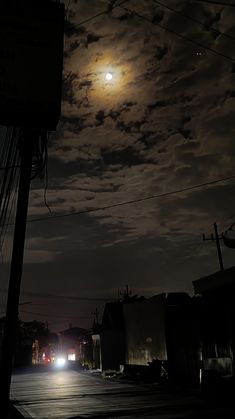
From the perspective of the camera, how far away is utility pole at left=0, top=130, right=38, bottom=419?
5.82 meters

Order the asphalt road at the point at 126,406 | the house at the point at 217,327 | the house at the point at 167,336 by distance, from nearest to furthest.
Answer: the asphalt road at the point at 126,406, the house at the point at 217,327, the house at the point at 167,336

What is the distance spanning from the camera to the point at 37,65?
294 inches

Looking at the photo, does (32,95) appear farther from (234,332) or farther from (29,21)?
(234,332)

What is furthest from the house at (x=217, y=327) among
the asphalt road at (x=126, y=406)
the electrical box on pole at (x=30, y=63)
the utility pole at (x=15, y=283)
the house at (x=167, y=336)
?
the utility pole at (x=15, y=283)

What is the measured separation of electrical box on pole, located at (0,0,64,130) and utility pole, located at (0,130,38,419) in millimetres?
709

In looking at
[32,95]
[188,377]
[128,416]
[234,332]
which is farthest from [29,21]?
[188,377]

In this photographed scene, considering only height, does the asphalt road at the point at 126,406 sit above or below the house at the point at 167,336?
below

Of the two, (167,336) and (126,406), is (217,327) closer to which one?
(126,406)

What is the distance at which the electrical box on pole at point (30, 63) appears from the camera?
732 cm

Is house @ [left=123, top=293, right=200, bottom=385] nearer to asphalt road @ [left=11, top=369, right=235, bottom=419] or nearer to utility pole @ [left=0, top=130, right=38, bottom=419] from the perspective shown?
asphalt road @ [left=11, top=369, right=235, bottom=419]

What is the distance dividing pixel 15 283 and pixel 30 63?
3.81 meters

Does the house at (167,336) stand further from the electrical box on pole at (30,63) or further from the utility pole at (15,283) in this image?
the electrical box on pole at (30,63)

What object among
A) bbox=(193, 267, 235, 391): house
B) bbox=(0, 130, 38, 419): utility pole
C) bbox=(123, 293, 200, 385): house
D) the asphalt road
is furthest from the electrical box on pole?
bbox=(123, 293, 200, 385): house

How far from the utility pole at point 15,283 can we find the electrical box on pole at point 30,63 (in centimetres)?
71
